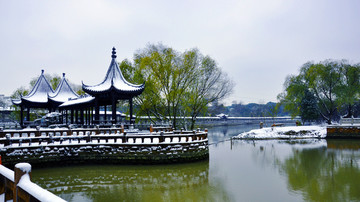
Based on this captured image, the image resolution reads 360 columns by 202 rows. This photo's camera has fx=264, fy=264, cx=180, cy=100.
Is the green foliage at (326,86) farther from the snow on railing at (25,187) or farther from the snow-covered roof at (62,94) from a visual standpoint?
the snow on railing at (25,187)

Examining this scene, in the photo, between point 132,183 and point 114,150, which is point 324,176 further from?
point 114,150

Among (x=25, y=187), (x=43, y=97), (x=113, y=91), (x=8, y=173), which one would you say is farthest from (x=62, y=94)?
(x=25, y=187)

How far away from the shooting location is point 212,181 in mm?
10688

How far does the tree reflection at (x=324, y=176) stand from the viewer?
861 cm

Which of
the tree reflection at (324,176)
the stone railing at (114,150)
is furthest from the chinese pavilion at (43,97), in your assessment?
the tree reflection at (324,176)

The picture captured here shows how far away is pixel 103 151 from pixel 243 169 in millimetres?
7357

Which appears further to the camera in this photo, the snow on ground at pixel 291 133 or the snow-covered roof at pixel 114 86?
the snow on ground at pixel 291 133

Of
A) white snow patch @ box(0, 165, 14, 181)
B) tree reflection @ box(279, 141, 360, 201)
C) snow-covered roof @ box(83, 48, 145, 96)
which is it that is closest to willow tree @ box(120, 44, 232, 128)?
snow-covered roof @ box(83, 48, 145, 96)

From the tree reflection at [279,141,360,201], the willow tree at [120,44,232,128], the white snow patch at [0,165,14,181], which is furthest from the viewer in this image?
the willow tree at [120,44,232,128]

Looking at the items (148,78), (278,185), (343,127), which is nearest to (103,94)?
(148,78)

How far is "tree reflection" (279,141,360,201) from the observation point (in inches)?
339

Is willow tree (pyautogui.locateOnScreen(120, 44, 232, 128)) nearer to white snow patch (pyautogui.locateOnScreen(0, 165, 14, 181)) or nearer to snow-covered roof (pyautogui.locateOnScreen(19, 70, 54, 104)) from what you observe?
snow-covered roof (pyautogui.locateOnScreen(19, 70, 54, 104))

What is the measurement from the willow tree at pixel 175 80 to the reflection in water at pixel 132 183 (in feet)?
39.3

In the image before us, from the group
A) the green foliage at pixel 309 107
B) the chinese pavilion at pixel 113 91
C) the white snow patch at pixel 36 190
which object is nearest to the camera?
the white snow patch at pixel 36 190
